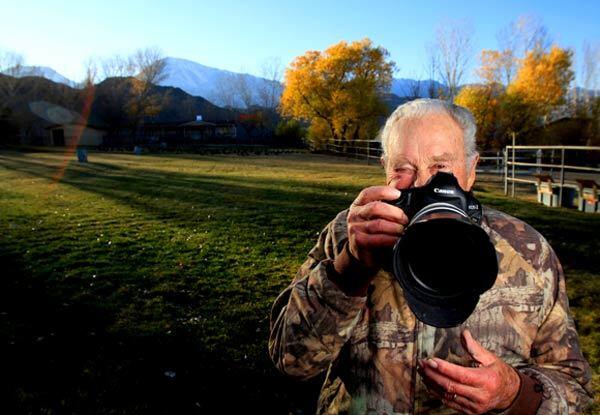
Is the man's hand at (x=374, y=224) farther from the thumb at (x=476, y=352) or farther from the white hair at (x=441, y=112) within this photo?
the white hair at (x=441, y=112)

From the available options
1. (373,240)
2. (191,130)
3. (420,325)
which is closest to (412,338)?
(420,325)

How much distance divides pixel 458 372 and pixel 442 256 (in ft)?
1.13

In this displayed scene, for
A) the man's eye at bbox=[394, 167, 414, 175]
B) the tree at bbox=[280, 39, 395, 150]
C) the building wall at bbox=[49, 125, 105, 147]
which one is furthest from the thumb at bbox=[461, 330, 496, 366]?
the building wall at bbox=[49, 125, 105, 147]

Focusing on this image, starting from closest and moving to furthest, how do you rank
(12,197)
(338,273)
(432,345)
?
1. (338,273)
2. (432,345)
3. (12,197)

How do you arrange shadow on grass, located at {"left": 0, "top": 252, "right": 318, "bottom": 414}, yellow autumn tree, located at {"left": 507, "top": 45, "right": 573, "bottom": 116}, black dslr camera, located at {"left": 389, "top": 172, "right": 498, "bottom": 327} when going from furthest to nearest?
yellow autumn tree, located at {"left": 507, "top": 45, "right": 573, "bottom": 116}, shadow on grass, located at {"left": 0, "top": 252, "right": 318, "bottom": 414}, black dslr camera, located at {"left": 389, "top": 172, "right": 498, "bottom": 327}

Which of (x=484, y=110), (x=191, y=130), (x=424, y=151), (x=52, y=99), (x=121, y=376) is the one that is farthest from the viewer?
(x=191, y=130)

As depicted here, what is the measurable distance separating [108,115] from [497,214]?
81923 mm

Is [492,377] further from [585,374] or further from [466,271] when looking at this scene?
[585,374]

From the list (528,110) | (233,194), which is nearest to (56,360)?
(233,194)

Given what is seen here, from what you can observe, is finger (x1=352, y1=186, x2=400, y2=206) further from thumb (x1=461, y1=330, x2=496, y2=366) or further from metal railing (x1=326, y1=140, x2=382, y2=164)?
metal railing (x1=326, y1=140, x2=382, y2=164)

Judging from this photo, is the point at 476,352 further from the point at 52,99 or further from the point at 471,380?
the point at 52,99

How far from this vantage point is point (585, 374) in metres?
1.54

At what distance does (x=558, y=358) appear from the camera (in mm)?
1540

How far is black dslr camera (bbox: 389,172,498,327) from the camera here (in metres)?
1.18
